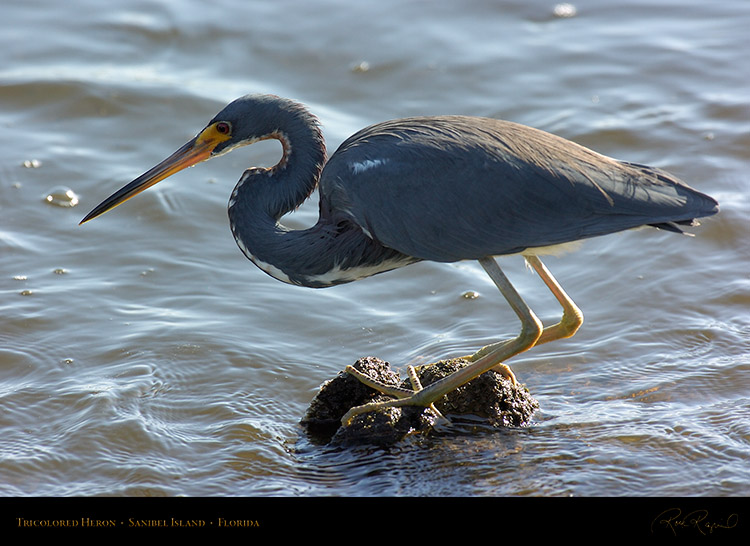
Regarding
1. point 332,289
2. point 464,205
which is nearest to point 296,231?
point 464,205

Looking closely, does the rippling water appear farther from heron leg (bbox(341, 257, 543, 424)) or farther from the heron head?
the heron head

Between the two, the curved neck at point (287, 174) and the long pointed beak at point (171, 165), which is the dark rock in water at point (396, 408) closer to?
the curved neck at point (287, 174)

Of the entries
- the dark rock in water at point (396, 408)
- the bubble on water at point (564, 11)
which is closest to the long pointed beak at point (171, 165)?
the dark rock in water at point (396, 408)

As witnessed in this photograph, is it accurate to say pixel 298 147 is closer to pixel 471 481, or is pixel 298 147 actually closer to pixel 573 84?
pixel 471 481

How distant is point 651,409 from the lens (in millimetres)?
5492

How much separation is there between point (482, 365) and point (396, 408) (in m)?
0.52

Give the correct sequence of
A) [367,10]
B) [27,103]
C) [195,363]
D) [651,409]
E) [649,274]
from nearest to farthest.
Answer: [651,409] < [195,363] < [649,274] < [27,103] < [367,10]

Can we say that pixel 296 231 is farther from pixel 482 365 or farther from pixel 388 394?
pixel 482 365

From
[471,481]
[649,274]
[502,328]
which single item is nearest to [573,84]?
[649,274]

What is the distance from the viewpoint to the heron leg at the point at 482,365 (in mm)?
5098

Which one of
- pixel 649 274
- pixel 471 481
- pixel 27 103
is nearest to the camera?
pixel 471 481

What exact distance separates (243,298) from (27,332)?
1.49 m

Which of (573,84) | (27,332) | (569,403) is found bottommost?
(27,332)
